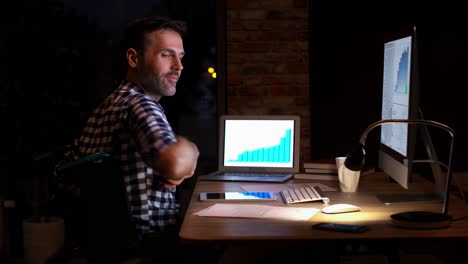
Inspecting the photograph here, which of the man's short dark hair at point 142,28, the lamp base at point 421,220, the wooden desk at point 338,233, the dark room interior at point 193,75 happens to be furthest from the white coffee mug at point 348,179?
the dark room interior at point 193,75

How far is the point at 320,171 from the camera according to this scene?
11.3 feet

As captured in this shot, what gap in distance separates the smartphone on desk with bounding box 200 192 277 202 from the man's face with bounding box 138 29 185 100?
18.6 inches

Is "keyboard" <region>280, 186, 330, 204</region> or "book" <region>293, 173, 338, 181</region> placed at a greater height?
"keyboard" <region>280, 186, 330, 204</region>

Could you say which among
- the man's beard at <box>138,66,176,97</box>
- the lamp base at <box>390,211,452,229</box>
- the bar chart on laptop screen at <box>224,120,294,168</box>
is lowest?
the lamp base at <box>390,211,452,229</box>

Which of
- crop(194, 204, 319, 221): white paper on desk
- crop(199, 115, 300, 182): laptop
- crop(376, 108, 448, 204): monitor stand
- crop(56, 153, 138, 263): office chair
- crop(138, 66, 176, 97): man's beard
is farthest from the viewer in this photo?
crop(199, 115, 300, 182): laptop

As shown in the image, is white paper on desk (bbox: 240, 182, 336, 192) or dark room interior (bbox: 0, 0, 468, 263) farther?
dark room interior (bbox: 0, 0, 468, 263)

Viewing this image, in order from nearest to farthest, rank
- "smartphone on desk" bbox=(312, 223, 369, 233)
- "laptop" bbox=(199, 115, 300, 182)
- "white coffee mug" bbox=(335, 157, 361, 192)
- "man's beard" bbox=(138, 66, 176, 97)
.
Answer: "smartphone on desk" bbox=(312, 223, 369, 233) → "man's beard" bbox=(138, 66, 176, 97) → "white coffee mug" bbox=(335, 157, 361, 192) → "laptop" bbox=(199, 115, 300, 182)

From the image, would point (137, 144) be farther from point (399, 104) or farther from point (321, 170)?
point (321, 170)

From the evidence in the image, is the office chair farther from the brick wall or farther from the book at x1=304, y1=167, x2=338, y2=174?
the brick wall

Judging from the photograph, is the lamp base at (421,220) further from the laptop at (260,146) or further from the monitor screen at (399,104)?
the laptop at (260,146)

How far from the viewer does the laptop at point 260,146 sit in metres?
3.58

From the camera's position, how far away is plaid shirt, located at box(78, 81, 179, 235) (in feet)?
6.97

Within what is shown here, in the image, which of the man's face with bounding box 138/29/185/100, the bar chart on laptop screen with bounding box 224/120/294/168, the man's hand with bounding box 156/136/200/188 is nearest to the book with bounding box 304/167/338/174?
the bar chart on laptop screen with bounding box 224/120/294/168

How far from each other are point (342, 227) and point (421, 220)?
25cm
